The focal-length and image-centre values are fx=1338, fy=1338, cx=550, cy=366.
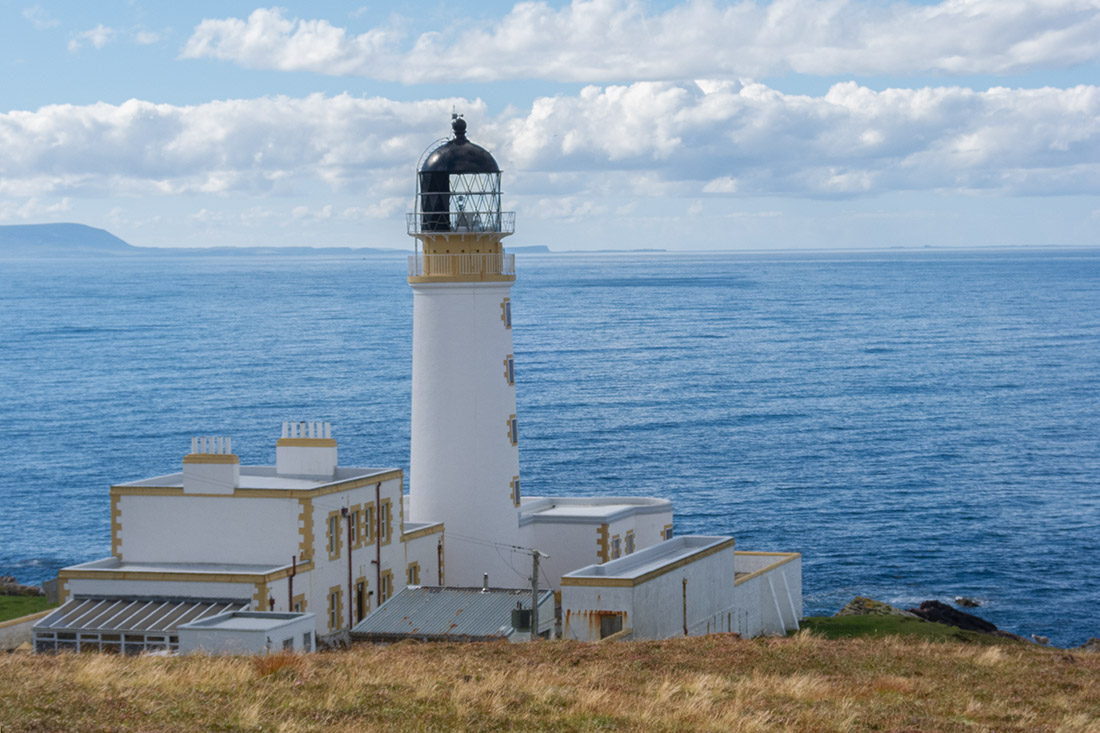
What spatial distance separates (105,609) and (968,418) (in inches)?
3050

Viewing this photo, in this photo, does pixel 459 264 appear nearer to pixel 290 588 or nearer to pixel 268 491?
pixel 268 491

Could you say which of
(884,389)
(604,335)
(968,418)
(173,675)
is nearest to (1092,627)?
(173,675)

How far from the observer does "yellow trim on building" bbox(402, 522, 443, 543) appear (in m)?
36.0

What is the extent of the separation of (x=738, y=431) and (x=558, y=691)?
70.6 metres

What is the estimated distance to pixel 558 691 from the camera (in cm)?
2025

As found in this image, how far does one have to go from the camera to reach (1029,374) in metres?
123

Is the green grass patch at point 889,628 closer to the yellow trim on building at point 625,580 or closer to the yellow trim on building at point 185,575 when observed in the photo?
the yellow trim on building at point 625,580

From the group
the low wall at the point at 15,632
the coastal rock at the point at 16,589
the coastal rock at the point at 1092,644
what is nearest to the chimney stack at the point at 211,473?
the low wall at the point at 15,632

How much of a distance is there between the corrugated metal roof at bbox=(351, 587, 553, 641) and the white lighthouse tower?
3264 mm

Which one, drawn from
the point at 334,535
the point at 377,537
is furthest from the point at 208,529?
the point at 377,537

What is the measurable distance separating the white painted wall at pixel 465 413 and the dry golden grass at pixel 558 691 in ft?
32.9

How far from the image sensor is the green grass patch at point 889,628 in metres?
39.8

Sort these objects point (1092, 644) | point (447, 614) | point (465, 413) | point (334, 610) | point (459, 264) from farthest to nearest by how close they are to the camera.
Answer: point (1092, 644) → point (459, 264) → point (465, 413) → point (334, 610) → point (447, 614)

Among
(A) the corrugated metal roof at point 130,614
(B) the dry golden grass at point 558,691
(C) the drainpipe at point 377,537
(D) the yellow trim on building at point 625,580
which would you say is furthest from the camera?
(C) the drainpipe at point 377,537
